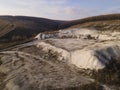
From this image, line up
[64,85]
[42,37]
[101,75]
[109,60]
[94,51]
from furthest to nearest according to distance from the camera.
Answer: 1. [42,37]
2. [94,51]
3. [109,60]
4. [101,75]
5. [64,85]

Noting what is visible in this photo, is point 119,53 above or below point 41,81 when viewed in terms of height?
above

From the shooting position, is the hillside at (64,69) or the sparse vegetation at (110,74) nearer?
the hillside at (64,69)

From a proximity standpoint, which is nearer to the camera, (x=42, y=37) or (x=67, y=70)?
(x=67, y=70)

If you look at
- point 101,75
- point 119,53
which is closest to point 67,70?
point 101,75

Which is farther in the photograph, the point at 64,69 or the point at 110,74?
the point at 64,69

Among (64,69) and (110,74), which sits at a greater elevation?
(110,74)

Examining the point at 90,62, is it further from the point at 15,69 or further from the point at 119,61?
the point at 15,69

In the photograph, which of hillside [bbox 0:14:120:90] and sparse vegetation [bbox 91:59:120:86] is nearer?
hillside [bbox 0:14:120:90]

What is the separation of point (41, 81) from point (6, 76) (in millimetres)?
3541

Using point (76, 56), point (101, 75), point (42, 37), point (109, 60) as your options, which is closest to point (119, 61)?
point (109, 60)

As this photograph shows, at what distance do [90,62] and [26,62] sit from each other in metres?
6.48

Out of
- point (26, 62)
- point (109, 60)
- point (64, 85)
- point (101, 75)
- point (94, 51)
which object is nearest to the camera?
point (64, 85)

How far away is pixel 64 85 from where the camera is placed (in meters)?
15.2

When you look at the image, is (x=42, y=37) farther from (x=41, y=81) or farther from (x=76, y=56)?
(x=41, y=81)
